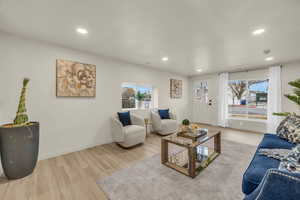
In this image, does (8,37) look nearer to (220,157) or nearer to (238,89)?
(220,157)

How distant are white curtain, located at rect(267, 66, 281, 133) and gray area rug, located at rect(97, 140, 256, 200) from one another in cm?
277

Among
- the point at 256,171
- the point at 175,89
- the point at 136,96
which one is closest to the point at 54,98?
the point at 136,96

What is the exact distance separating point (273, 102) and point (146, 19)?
4.77m

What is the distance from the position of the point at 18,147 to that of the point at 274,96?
20.9 feet

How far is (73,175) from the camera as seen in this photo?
1.92 m

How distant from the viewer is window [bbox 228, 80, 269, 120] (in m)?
4.46

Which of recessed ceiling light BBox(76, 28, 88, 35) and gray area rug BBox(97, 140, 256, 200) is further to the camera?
recessed ceiling light BBox(76, 28, 88, 35)

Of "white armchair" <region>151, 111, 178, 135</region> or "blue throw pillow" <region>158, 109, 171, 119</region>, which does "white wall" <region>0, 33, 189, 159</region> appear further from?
"blue throw pillow" <region>158, 109, 171, 119</region>

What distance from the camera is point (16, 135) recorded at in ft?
5.80

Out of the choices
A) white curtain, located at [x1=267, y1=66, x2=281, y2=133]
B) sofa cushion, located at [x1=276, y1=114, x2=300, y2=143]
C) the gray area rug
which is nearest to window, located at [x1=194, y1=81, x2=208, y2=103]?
white curtain, located at [x1=267, y1=66, x2=281, y2=133]

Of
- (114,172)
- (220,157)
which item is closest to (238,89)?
(220,157)

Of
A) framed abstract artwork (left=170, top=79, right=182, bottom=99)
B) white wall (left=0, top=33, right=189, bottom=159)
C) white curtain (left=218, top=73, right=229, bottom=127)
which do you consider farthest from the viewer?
framed abstract artwork (left=170, top=79, right=182, bottom=99)

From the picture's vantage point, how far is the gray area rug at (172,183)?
149 cm

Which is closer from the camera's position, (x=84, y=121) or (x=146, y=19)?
(x=146, y=19)
